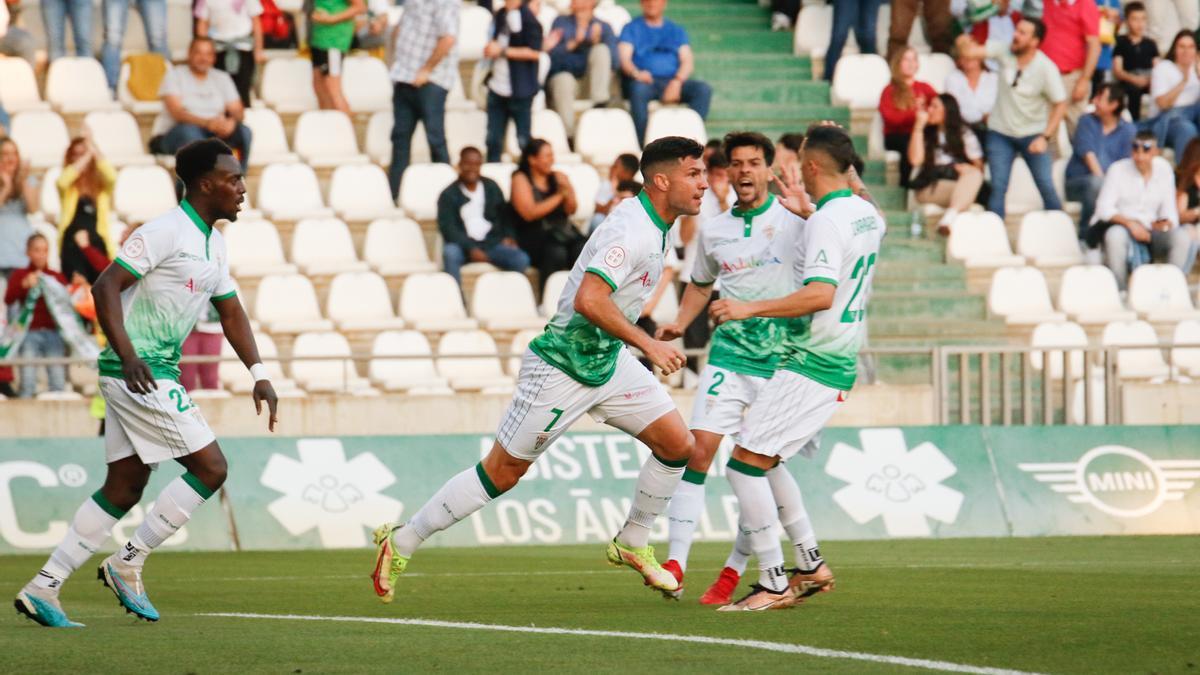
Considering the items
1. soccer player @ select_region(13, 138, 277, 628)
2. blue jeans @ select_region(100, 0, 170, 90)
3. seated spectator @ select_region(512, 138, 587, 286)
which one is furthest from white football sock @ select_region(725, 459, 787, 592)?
blue jeans @ select_region(100, 0, 170, 90)

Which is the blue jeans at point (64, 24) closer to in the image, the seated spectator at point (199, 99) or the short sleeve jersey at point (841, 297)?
the seated spectator at point (199, 99)

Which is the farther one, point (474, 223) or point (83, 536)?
point (474, 223)

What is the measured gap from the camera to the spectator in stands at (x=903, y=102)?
20.8 m

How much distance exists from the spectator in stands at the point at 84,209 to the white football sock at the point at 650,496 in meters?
9.39

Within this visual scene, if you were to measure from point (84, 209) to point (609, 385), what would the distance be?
9921 millimetres

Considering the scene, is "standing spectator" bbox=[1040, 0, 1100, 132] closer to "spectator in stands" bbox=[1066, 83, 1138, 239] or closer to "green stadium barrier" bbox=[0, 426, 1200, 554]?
"spectator in stands" bbox=[1066, 83, 1138, 239]

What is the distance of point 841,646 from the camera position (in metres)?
7.61

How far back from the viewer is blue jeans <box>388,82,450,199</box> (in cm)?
2002

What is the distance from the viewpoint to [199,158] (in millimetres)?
9141

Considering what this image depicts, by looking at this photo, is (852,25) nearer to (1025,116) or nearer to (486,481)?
(1025,116)

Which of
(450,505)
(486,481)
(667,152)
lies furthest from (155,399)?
(667,152)

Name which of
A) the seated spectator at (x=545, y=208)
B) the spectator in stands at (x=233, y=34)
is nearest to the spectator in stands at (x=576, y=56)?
the seated spectator at (x=545, y=208)

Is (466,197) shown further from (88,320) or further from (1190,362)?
(1190,362)

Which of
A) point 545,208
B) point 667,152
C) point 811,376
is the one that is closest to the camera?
point 667,152
